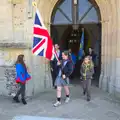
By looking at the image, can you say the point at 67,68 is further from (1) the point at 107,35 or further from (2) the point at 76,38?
(2) the point at 76,38

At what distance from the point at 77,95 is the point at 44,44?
264cm

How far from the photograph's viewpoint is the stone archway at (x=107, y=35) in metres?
9.35

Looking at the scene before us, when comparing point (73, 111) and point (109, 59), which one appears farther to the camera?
point (109, 59)

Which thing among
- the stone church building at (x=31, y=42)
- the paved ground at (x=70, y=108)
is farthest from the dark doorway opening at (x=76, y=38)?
the paved ground at (x=70, y=108)

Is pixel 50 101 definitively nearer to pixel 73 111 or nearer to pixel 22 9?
pixel 73 111

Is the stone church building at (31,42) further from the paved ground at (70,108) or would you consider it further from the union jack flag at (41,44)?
the union jack flag at (41,44)

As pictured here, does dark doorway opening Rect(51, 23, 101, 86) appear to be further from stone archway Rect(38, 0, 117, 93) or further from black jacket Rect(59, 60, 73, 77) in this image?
black jacket Rect(59, 60, 73, 77)

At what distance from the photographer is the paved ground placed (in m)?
7.30

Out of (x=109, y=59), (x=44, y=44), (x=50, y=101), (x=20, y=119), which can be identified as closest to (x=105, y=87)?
(x=109, y=59)

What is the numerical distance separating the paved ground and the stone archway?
528mm

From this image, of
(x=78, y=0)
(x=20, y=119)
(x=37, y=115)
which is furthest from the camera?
(x=78, y=0)

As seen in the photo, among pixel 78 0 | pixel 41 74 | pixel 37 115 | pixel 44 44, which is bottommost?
pixel 37 115

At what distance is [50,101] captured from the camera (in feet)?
28.6

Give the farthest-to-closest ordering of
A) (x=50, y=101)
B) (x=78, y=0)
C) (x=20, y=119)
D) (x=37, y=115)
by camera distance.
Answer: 1. (x=78, y=0)
2. (x=50, y=101)
3. (x=37, y=115)
4. (x=20, y=119)
